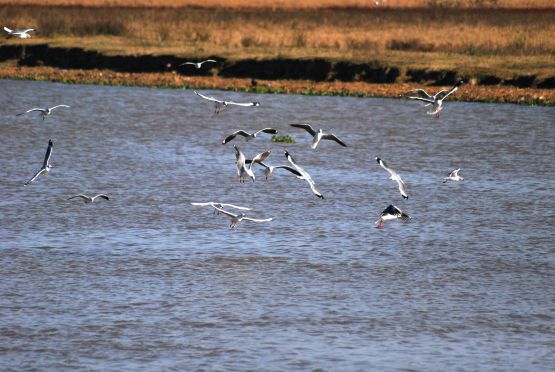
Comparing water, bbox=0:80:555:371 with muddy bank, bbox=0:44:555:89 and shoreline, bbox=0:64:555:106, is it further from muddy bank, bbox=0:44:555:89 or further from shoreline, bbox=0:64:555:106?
muddy bank, bbox=0:44:555:89

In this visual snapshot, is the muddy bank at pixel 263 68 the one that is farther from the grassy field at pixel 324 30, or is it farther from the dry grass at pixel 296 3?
the dry grass at pixel 296 3

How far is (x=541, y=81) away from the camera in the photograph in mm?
40188

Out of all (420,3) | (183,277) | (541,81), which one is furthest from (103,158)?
(420,3)

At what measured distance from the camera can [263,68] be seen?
1781 inches

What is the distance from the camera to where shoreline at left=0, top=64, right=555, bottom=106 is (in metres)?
39.5

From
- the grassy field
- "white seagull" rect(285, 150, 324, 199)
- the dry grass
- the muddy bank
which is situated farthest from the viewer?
the dry grass

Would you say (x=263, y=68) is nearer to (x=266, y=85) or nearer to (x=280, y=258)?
(x=266, y=85)

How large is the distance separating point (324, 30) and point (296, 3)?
55.4 ft

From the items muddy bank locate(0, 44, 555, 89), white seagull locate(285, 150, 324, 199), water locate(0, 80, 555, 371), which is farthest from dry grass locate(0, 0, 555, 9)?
white seagull locate(285, 150, 324, 199)

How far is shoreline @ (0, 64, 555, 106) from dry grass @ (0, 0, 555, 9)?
707 inches

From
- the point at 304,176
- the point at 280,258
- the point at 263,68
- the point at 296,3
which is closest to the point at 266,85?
the point at 263,68

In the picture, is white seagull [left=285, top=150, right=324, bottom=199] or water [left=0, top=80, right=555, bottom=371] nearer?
water [left=0, top=80, right=555, bottom=371]

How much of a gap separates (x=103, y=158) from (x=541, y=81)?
652 inches

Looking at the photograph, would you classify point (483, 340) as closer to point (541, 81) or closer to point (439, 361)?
point (439, 361)
